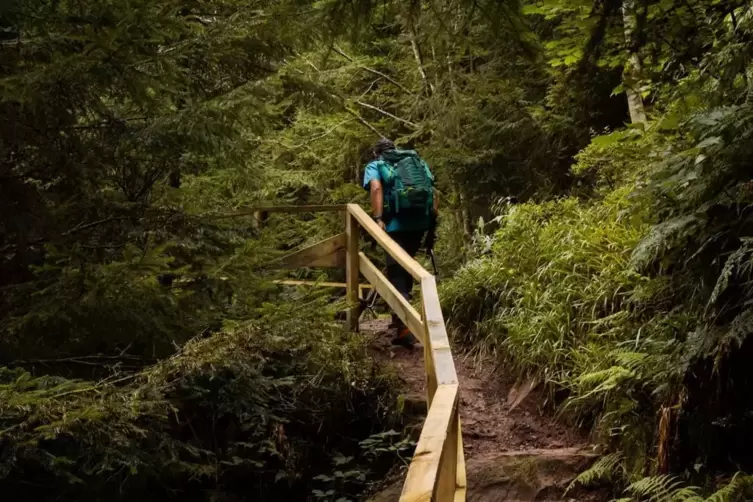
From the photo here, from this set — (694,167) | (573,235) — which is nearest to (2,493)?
(694,167)

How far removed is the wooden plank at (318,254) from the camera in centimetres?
670

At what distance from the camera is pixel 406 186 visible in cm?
634

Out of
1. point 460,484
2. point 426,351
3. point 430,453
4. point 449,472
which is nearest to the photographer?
point 430,453

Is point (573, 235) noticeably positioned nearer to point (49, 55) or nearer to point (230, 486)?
point (230, 486)

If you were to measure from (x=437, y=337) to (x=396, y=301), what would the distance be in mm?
1510

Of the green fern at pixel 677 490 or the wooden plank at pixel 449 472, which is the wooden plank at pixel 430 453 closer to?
the wooden plank at pixel 449 472

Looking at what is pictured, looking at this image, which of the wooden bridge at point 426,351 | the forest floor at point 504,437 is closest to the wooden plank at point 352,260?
the wooden bridge at point 426,351

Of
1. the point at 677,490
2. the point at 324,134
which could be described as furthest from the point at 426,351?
the point at 324,134

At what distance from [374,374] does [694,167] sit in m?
2.94

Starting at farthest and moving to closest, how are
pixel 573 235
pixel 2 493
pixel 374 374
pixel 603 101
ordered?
pixel 603 101 < pixel 573 235 < pixel 374 374 < pixel 2 493

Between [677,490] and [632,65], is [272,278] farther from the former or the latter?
[677,490]

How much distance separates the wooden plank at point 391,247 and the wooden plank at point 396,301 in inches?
9.8

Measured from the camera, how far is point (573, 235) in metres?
6.67

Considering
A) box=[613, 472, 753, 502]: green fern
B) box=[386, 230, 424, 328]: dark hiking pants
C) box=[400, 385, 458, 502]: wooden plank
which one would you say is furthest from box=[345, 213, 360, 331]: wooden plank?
box=[400, 385, 458, 502]: wooden plank
